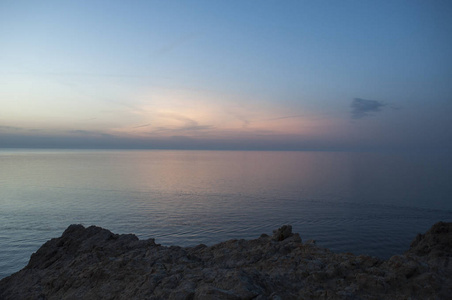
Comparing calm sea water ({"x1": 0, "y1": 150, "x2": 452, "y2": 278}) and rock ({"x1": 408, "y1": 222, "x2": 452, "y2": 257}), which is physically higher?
rock ({"x1": 408, "y1": 222, "x2": 452, "y2": 257})

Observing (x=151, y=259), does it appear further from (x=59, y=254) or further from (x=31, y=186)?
(x=31, y=186)

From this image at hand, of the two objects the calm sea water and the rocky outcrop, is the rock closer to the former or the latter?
the rocky outcrop

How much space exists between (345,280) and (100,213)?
2974 cm

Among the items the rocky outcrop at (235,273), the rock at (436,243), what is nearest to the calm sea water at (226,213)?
the rock at (436,243)

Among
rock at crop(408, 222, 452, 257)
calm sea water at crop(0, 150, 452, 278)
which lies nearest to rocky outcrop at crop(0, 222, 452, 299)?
rock at crop(408, 222, 452, 257)

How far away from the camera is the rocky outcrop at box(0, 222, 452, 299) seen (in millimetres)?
7395

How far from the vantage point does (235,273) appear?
25.2ft

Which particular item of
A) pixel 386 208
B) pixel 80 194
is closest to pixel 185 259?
pixel 386 208

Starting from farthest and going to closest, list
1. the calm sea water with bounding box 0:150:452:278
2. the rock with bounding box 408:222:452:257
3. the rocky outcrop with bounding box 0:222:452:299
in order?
the calm sea water with bounding box 0:150:452:278 → the rock with bounding box 408:222:452:257 → the rocky outcrop with bounding box 0:222:452:299

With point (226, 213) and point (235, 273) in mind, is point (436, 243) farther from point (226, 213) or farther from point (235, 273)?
point (226, 213)

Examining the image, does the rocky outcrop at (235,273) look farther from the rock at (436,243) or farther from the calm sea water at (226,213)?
the calm sea water at (226,213)

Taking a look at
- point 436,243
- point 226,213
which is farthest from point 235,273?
point 226,213

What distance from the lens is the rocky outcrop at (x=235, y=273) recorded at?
7.39m

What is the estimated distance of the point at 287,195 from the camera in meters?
40.3
